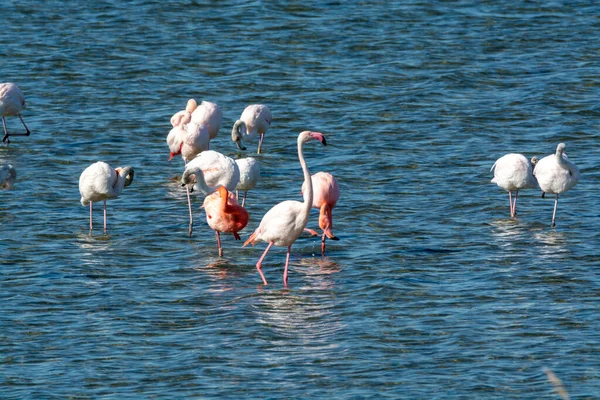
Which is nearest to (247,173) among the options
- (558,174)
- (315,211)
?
(315,211)

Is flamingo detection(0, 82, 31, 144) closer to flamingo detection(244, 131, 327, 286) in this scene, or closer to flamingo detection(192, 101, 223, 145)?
flamingo detection(192, 101, 223, 145)

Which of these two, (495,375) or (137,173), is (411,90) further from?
(495,375)

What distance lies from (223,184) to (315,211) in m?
1.73

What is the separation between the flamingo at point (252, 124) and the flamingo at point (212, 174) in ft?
11.3

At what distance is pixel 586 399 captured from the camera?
30.3ft

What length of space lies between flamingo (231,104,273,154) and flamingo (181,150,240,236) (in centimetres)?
344

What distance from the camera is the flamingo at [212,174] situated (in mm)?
13891

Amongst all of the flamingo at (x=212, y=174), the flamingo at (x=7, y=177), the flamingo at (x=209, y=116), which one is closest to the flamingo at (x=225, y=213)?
the flamingo at (x=212, y=174)

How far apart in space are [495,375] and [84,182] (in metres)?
6.43

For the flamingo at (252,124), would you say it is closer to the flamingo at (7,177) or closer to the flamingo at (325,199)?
the flamingo at (7,177)

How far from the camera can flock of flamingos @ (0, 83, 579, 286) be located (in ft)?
39.8

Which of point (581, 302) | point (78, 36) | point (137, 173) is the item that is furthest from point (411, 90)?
point (581, 302)

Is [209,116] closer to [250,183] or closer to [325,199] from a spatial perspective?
[250,183]

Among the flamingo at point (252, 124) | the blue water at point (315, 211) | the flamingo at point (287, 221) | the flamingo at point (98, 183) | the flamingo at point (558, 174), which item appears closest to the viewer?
the blue water at point (315, 211)
